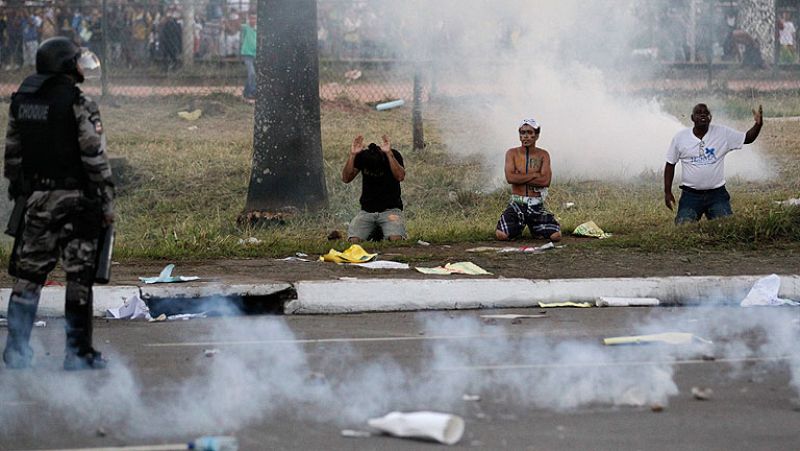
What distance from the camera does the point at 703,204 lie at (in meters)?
11.1

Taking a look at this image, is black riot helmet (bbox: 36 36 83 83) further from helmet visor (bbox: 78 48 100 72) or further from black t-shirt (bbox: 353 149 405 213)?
black t-shirt (bbox: 353 149 405 213)

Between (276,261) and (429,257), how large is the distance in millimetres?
1227

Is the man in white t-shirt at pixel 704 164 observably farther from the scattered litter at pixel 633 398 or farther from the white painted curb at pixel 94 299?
the scattered litter at pixel 633 398

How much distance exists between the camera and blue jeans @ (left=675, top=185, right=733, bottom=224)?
11.1m

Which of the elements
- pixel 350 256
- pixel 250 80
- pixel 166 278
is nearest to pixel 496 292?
pixel 350 256

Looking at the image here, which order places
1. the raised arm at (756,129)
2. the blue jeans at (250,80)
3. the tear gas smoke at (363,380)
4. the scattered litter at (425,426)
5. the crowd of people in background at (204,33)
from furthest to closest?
the blue jeans at (250,80), the crowd of people in background at (204,33), the raised arm at (756,129), the tear gas smoke at (363,380), the scattered litter at (425,426)

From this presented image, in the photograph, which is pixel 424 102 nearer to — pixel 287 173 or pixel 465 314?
pixel 287 173

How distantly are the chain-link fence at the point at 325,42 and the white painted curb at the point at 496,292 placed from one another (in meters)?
9.65

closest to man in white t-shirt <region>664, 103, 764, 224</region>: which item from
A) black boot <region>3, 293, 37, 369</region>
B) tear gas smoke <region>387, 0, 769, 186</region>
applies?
tear gas smoke <region>387, 0, 769, 186</region>

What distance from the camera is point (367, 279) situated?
29.6 ft

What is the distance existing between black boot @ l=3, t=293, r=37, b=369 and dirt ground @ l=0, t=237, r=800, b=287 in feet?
7.07

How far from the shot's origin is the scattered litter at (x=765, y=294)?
8.77m

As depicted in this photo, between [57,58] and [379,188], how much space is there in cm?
482

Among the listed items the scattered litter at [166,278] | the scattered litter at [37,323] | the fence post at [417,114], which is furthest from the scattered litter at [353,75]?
the scattered litter at [37,323]
